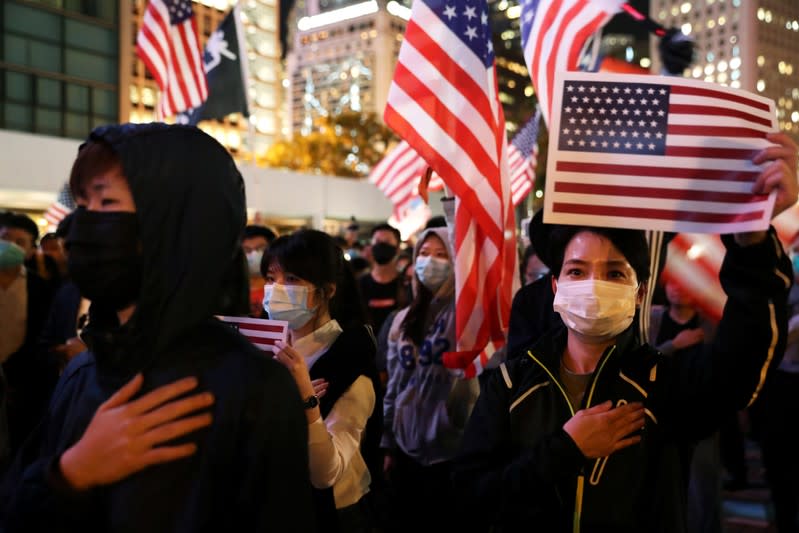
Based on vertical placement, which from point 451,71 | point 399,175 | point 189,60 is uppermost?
point 189,60

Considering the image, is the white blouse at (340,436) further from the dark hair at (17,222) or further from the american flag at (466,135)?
the dark hair at (17,222)

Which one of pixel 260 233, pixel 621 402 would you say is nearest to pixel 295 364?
pixel 621 402

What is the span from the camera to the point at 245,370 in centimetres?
155

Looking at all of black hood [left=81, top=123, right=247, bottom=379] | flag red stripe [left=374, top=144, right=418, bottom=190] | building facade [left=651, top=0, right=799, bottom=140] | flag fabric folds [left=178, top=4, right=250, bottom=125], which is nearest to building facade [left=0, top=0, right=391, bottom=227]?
flag red stripe [left=374, top=144, right=418, bottom=190]

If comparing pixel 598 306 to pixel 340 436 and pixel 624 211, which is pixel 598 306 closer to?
pixel 624 211

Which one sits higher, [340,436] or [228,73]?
[228,73]

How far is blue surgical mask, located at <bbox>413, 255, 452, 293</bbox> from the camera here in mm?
5098

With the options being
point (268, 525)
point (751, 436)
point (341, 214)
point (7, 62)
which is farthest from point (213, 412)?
point (7, 62)

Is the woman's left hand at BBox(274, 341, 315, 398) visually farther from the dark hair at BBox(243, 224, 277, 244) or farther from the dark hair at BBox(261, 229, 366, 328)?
the dark hair at BBox(243, 224, 277, 244)

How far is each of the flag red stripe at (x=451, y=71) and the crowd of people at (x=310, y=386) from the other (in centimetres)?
140

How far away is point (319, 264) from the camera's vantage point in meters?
3.28

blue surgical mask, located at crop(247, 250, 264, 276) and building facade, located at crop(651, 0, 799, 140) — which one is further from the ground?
building facade, located at crop(651, 0, 799, 140)

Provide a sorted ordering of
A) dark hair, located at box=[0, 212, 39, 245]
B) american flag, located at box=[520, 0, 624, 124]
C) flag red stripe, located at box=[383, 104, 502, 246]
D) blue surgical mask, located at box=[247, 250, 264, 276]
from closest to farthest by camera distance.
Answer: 1. flag red stripe, located at box=[383, 104, 502, 246]
2. american flag, located at box=[520, 0, 624, 124]
3. blue surgical mask, located at box=[247, 250, 264, 276]
4. dark hair, located at box=[0, 212, 39, 245]

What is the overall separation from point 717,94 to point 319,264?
1809mm
